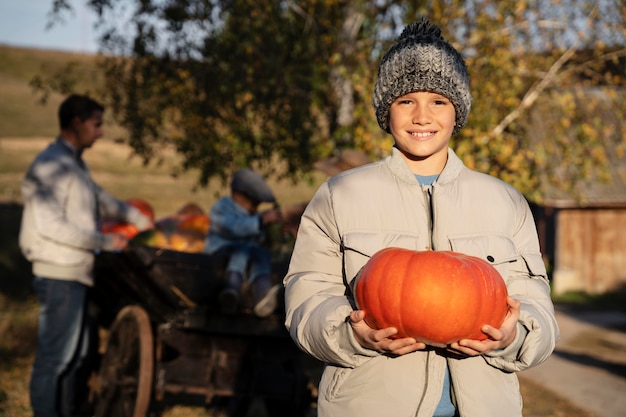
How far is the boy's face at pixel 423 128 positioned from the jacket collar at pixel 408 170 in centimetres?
4

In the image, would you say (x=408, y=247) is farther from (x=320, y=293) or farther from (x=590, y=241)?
(x=590, y=241)

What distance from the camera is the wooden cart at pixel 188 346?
16.8 feet

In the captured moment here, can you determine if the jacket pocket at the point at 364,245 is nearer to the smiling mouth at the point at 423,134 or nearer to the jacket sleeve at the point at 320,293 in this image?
the jacket sleeve at the point at 320,293

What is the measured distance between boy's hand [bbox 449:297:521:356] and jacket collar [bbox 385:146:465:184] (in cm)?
41

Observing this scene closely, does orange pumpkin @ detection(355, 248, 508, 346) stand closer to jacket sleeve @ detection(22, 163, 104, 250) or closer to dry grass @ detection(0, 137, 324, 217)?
jacket sleeve @ detection(22, 163, 104, 250)

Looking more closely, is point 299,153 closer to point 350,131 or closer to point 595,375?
point 350,131

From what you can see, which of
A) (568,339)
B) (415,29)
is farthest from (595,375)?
(415,29)

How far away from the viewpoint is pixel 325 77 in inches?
379

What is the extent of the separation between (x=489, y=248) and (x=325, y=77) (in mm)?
7569

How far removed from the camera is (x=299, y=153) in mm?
9914

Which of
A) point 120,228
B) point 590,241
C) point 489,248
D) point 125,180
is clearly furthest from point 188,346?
point 125,180

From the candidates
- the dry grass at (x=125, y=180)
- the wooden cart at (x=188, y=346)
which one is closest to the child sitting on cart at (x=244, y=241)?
the wooden cart at (x=188, y=346)

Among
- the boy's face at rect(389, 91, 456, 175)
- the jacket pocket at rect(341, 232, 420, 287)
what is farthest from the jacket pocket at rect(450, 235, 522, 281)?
the boy's face at rect(389, 91, 456, 175)

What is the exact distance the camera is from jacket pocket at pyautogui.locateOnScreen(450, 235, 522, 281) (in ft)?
7.39
